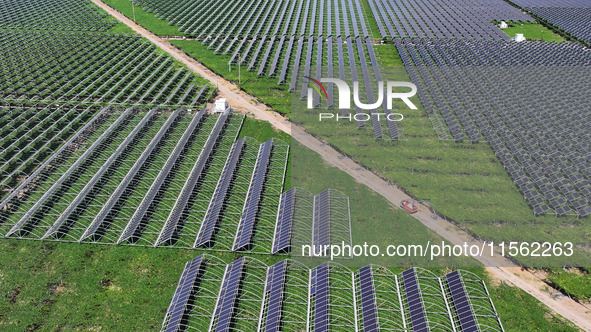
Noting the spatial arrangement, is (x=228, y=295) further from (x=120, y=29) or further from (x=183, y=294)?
(x=120, y=29)

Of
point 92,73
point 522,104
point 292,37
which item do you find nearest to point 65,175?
point 92,73

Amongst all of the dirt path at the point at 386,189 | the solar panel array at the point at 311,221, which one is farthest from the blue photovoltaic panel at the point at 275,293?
the dirt path at the point at 386,189

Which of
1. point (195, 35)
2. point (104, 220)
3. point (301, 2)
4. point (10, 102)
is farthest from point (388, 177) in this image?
point (301, 2)

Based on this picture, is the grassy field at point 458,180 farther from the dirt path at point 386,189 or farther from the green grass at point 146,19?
the green grass at point 146,19

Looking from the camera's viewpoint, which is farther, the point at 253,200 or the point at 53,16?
the point at 53,16

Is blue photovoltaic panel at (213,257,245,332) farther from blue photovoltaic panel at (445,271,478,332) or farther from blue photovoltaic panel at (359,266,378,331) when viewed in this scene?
blue photovoltaic panel at (445,271,478,332)
